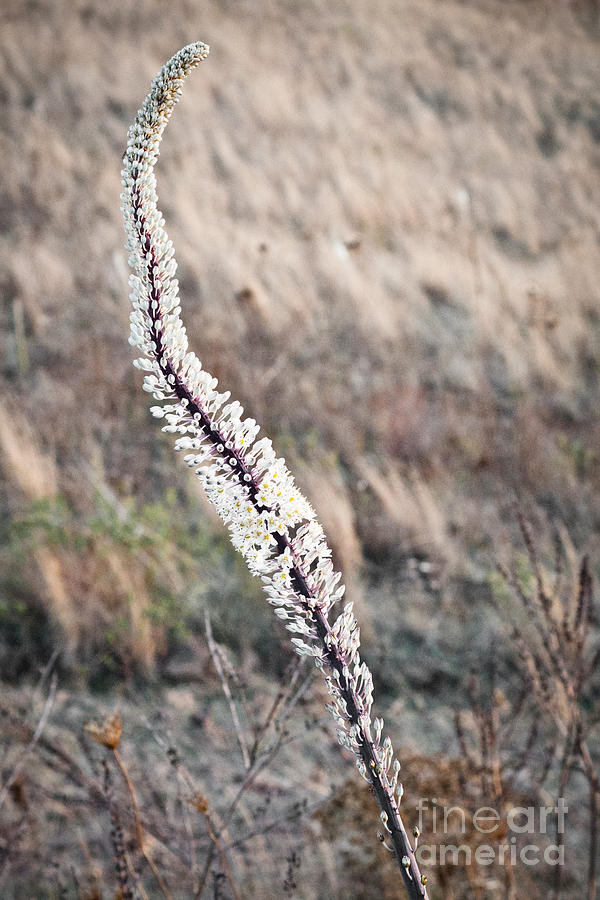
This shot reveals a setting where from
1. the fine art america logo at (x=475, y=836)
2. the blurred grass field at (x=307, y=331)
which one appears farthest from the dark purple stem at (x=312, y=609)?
the fine art america logo at (x=475, y=836)

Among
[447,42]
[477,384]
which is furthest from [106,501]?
[447,42]

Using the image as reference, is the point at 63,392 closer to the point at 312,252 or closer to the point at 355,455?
the point at 355,455

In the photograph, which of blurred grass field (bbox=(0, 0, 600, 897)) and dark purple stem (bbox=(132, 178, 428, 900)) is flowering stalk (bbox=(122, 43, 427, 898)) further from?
blurred grass field (bbox=(0, 0, 600, 897))

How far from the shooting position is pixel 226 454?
4.39ft

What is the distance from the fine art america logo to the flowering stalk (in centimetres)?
144

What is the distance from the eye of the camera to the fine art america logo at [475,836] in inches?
98.7

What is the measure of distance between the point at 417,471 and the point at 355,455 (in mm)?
568

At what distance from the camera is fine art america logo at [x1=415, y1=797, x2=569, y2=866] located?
8.22 feet

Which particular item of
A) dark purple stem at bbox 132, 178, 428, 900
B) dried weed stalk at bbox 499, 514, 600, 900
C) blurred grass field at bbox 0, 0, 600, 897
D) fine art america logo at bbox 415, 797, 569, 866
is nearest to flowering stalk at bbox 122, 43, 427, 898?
dark purple stem at bbox 132, 178, 428, 900

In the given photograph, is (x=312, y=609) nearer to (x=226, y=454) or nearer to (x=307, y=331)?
(x=226, y=454)

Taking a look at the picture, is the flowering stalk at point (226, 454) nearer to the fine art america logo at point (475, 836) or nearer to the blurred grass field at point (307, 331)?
the blurred grass field at point (307, 331)

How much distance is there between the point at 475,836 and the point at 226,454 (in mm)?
2126

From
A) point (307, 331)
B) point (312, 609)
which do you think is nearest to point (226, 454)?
point (312, 609)

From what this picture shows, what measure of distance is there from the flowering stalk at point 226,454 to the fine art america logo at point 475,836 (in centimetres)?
144
